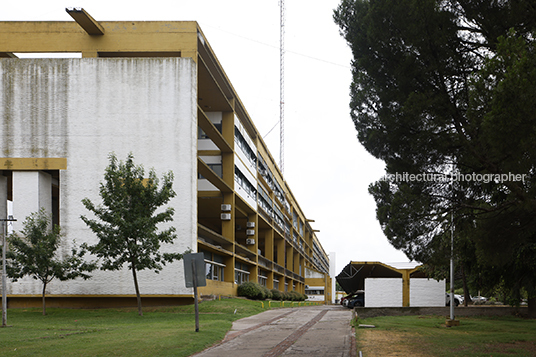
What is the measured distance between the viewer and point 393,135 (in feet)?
50.0

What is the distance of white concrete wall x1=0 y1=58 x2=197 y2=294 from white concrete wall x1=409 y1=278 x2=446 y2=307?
1447 centimetres

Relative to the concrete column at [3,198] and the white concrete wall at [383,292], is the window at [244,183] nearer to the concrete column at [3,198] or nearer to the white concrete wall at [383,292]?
the white concrete wall at [383,292]

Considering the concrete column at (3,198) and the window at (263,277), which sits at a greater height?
the concrete column at (3,198)

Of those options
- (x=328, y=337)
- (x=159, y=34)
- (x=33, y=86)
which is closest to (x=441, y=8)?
(x=328, y=337)

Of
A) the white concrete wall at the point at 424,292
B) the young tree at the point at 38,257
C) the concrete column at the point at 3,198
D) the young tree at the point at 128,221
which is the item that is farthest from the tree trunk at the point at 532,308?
the concrete column at the point at 3,198

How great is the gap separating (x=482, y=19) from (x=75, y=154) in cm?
2654

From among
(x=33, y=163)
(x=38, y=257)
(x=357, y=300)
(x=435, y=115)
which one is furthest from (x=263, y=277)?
(x=435, y=115)

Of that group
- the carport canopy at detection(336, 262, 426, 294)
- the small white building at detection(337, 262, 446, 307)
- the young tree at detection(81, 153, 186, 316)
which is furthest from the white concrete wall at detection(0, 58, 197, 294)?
the carport canopy at detection(336, 262, 426, 294)

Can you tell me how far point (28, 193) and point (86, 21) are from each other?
38.5 ft

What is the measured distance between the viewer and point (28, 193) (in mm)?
32156

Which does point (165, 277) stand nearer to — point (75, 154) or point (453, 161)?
point (75, 154)

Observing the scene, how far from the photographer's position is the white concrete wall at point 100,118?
106 feet

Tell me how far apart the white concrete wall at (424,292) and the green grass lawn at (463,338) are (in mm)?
10661

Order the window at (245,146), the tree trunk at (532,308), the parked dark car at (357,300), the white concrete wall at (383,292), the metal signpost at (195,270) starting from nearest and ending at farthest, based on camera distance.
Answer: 1. the metal signpost at (195,270)
2. the tree trunk at (532,308)
3. the white concrete wall at (383,292)
4. the parked dark car at (357,300)
5. the window at (245,146)
